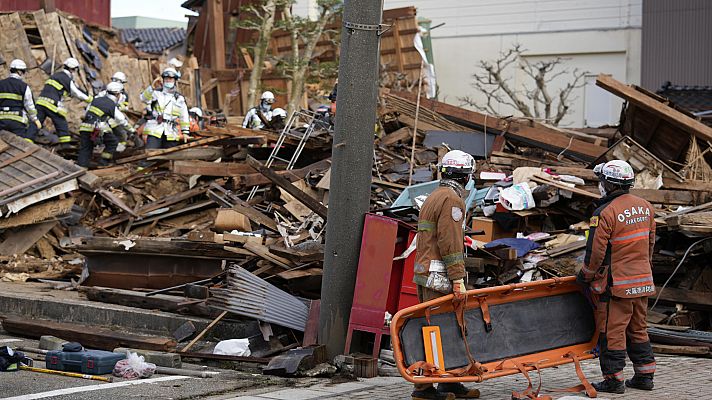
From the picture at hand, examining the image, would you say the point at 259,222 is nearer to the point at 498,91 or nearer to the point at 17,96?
the point at 17,96

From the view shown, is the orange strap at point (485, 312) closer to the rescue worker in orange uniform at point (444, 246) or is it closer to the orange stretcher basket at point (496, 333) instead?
the orange stretcher basket at point (496, 333)

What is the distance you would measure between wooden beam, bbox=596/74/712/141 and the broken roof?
7491mm

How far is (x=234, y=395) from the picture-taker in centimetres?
721

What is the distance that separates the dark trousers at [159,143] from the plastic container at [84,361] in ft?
32.3

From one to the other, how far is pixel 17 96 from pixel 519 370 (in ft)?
41.7

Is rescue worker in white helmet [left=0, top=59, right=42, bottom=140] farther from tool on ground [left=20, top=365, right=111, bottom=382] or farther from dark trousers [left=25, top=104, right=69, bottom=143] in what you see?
tool on ground [left=20, top=365, right=111, bottom=382]

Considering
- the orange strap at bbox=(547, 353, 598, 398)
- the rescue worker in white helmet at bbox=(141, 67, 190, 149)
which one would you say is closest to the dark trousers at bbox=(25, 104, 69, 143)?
the rescue worker in white helmet at bbox=(141, 67, 190, 149)

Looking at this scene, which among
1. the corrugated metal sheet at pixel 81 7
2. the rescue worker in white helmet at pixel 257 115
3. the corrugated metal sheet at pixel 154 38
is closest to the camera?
the rescue worker in white helmet at pixel 257 115

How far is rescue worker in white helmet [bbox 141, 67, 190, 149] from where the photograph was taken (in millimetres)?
17594

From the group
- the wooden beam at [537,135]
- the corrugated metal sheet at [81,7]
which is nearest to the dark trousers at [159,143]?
the wooden beam at [537,135]

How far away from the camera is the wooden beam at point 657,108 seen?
41.7 feet

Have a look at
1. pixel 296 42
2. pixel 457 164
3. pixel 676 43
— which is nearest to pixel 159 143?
pixel 296 42

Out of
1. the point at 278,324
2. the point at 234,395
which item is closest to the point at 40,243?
the point at 278,324

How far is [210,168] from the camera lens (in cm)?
1384
